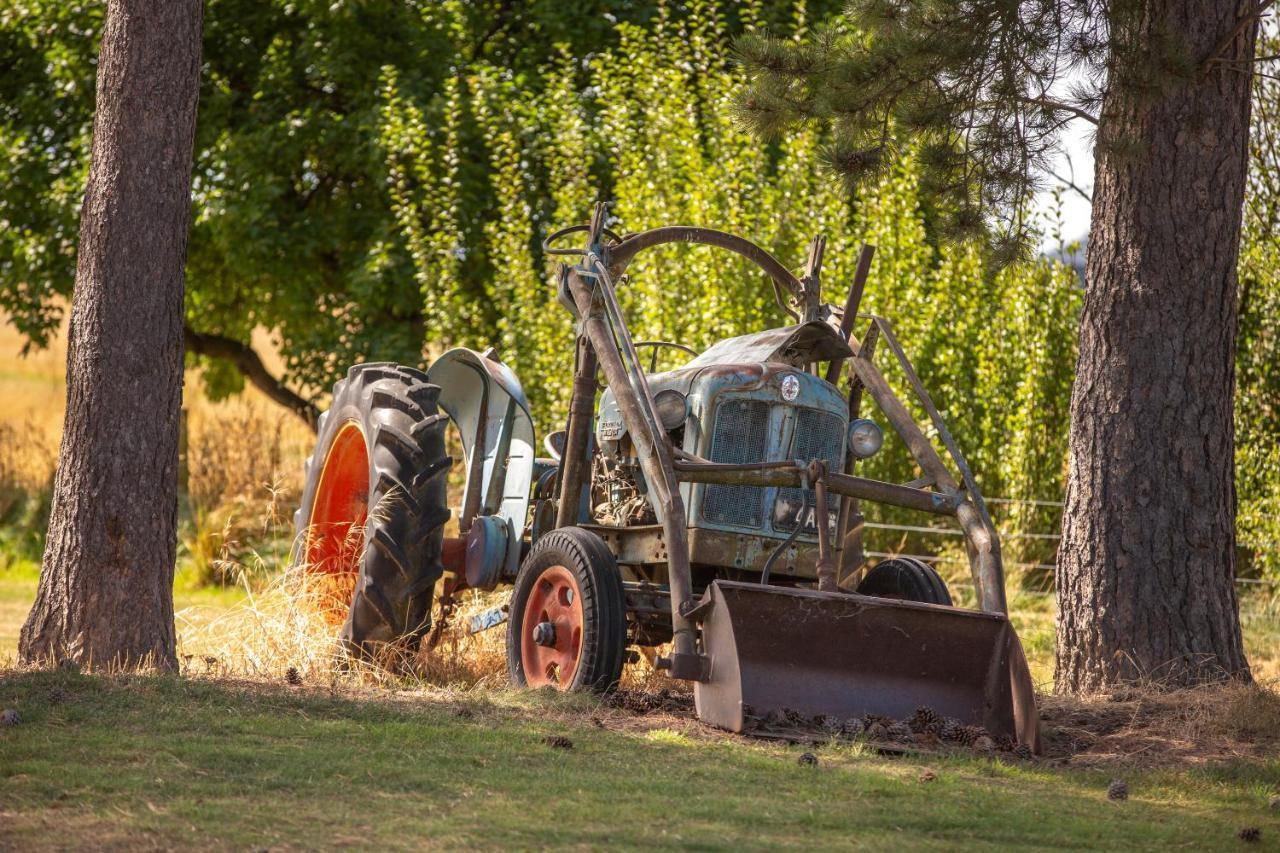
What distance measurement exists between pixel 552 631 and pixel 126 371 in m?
1.94

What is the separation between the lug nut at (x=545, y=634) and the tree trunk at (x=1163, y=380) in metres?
2.38

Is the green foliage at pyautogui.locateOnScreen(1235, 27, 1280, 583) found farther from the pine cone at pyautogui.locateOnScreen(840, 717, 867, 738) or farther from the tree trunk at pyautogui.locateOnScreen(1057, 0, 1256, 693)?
the pine cone at pyautogui.locateOnScreen(840, 717, 867, 738)

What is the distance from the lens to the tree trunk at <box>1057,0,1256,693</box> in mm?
6398

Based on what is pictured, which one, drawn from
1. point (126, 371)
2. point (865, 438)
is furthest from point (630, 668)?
point (126, 371)

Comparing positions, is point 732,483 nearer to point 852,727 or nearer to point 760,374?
point 760,374

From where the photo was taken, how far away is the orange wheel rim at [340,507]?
729 centimetres

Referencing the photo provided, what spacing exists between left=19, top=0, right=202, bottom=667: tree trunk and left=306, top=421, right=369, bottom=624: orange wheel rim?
1.41 m

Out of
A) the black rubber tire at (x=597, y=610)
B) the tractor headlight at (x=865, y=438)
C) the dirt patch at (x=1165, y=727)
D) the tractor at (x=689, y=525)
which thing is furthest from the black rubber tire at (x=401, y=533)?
the dirt patch at (x=1165, y=727)

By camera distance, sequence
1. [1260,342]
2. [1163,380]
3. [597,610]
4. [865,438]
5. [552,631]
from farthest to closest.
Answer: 1. [1260,342]
2. [1163,380]
3. [865,438]
4. [552,631]
5. [597,610]

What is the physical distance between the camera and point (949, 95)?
22.5 ft

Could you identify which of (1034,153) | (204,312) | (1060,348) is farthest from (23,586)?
(1034,153)

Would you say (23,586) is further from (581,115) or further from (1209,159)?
(1209,159)

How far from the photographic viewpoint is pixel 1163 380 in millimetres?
6457

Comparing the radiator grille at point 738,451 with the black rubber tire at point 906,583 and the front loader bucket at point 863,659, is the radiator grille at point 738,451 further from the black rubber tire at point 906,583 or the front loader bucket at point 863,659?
the front loader bucket at point 863,659
